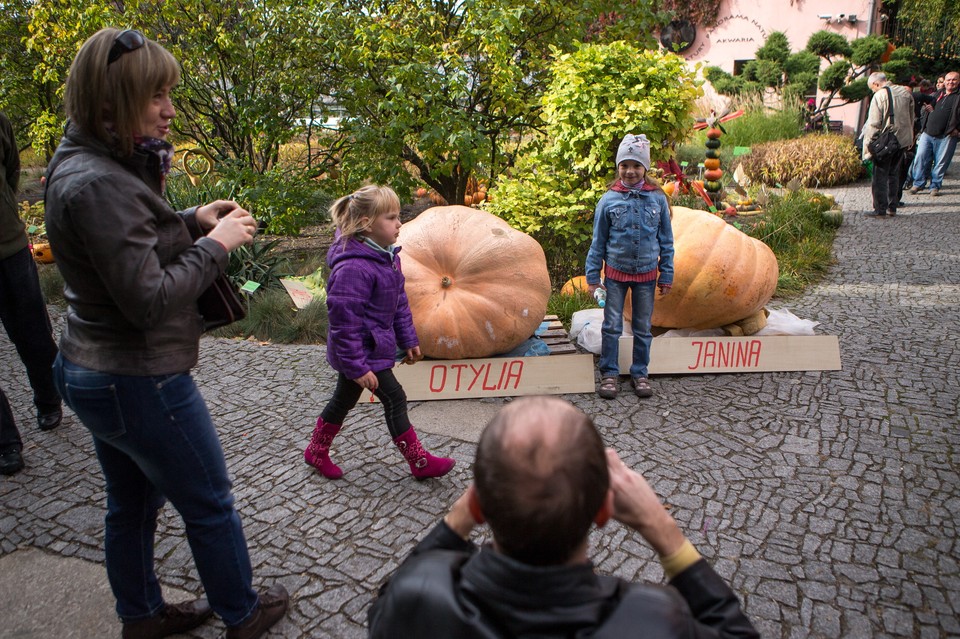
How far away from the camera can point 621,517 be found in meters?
1.39

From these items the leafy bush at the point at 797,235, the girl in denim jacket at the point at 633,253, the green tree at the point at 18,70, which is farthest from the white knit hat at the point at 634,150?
the green tree at the point at 18,70

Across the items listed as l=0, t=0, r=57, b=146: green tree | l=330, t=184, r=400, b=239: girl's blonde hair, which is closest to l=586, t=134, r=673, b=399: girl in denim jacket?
l=330, t=184, r=400, b=239: girl's blonde hair

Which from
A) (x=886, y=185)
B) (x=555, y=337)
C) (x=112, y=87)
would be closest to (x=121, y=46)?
(x=112, y=87)

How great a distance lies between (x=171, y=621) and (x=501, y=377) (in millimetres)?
2428

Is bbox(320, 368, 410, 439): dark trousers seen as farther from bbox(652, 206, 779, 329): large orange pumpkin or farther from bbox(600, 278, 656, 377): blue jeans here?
bbox(652, 206, 779, 329): large orange pumpkin

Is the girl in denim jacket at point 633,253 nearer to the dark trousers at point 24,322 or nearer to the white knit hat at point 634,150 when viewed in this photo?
the white knit hat at point 634,150

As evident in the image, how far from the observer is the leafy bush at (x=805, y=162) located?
11797 mm

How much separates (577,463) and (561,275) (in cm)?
536

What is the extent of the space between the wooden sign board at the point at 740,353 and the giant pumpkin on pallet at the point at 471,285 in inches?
30.2

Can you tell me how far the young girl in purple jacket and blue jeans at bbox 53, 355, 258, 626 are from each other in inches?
40.8

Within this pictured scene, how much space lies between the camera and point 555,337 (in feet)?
16.1

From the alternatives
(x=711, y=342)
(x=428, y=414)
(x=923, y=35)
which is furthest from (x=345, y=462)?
(x=923, y=35)

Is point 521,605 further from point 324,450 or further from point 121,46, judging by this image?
point 324,450

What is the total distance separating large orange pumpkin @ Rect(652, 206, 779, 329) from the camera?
4.64 meters
